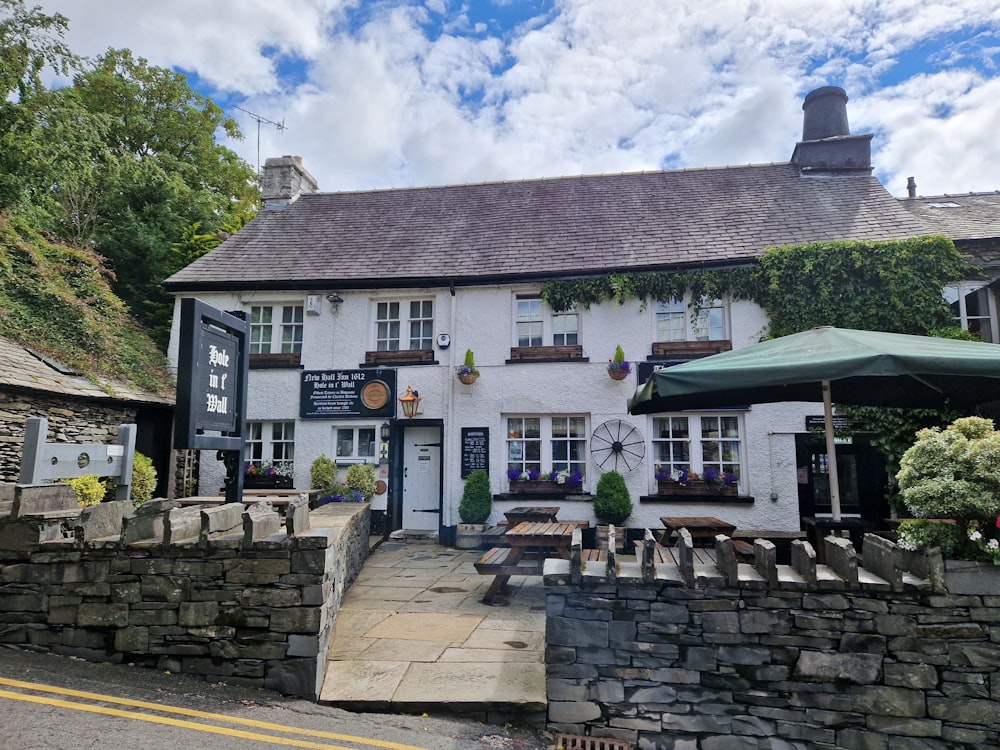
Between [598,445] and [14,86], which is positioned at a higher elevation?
[14,86]

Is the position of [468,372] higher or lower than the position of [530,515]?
higher

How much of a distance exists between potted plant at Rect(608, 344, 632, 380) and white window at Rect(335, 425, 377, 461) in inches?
194

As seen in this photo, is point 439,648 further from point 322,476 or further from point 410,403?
point 322,476

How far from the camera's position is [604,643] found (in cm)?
422

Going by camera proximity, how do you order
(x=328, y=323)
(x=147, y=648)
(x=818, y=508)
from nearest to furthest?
(x=147, y=648) < (x=818, y=508) < (x=328, y=323)

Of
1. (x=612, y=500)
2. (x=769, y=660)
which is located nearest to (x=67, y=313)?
(x=612, y=500)

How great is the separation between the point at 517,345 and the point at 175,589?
7972 mm

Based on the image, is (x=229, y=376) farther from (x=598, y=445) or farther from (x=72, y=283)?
(x=72, y=283)

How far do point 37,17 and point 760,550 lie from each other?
2114 centimetres

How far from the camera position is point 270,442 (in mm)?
12203

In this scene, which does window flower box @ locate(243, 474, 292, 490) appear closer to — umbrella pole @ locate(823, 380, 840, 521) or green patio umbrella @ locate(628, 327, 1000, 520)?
green patio umbrella @ locate(628, 327, 1000, 520)

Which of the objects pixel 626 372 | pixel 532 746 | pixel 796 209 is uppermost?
pixel 796 209

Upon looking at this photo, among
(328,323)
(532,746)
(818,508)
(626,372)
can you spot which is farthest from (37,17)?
(818,508)

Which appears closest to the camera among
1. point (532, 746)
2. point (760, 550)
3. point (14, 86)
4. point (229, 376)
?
point (532, 746)
